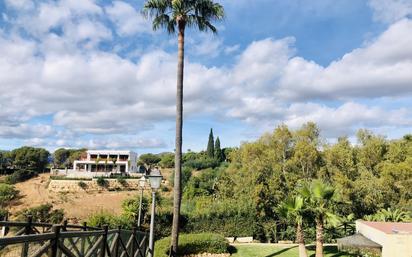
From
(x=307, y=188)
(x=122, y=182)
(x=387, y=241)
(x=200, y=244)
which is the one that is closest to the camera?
(x=387, y=241)

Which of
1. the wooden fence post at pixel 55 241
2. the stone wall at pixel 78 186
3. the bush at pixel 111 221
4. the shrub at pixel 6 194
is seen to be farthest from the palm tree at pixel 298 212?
the shrub at pixel 6 194

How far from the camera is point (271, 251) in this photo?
66.1 feet

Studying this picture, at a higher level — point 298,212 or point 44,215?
point 298,212

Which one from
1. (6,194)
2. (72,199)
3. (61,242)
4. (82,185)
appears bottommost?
(72,199)

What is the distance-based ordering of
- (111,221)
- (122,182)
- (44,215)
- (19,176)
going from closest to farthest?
(111,221) → (44,215) → (122,182) → (19,176)

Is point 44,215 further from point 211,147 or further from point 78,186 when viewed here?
point 211,147

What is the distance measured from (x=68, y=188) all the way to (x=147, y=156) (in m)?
40.7

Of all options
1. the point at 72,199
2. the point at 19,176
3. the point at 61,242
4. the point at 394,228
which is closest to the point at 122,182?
the point at 72,199

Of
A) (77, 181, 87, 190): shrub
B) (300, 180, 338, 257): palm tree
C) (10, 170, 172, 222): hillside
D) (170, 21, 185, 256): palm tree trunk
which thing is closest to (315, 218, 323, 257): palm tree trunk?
(300, 180, 338, 257): palm tree

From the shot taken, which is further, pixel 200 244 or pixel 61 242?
pixel 200 244

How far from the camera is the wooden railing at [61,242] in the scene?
4.29 m

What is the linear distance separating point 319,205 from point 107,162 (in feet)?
205

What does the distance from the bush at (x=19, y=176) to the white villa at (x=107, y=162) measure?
10106 mm

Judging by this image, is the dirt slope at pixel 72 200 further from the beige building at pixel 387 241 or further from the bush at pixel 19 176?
the beige building at pixel 387 241
